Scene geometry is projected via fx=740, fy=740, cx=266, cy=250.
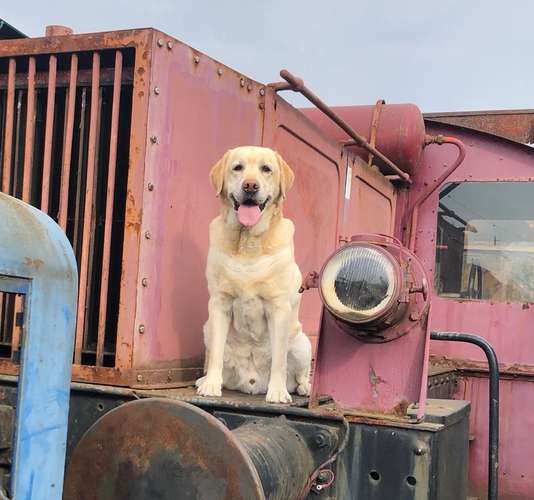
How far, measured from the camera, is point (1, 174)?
2697mm

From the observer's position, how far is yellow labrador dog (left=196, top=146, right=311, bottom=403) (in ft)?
7.99

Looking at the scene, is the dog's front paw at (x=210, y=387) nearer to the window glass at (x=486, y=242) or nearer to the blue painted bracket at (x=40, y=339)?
the blue painted bracket at (x=40, y=339)

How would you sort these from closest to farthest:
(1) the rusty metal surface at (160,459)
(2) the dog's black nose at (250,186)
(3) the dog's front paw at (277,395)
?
(1) the rusty metal surface at (160,459)
(3) the dog's front paw at (277,395)
(2) the dog's black nose at (250,186)

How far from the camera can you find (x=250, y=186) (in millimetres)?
2395

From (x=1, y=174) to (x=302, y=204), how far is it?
135 centimetres

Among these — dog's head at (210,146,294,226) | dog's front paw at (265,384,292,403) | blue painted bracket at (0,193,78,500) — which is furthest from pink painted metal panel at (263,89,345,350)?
blue painted bracket at (0,193,78,500)

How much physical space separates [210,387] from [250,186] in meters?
0.65

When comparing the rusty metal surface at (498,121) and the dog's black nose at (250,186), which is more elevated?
the rusty metal surface at (498,121)

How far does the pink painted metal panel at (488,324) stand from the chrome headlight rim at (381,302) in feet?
6.17

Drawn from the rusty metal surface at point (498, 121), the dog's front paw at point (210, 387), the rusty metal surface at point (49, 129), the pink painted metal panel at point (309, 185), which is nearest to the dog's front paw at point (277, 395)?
the dog's front paw at point (210, 387)

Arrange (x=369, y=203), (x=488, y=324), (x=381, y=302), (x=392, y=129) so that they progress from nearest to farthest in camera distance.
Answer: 1. (x=381, y=302)
2. (x=488, y=324)
3. (x=392, y=129)
4. (x=369, y=203)

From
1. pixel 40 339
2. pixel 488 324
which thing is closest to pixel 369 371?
pixel 40 339

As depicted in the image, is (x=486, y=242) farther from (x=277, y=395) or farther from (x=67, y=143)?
(x=67, y=143)

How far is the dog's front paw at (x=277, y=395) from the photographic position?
2.28 m
